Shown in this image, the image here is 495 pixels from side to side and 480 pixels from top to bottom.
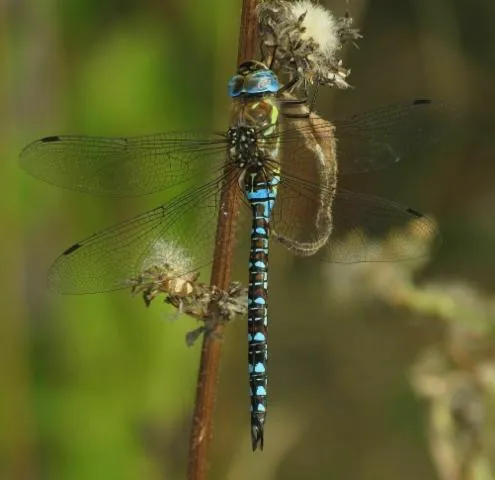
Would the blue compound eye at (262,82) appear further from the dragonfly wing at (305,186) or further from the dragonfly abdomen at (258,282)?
the dragonfly abdomen at (258,282)

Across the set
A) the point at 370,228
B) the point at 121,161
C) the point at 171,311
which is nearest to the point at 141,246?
the point at 121,161

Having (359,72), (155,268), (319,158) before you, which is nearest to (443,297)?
(319,158)

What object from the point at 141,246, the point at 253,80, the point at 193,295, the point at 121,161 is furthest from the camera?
the point at 121,161

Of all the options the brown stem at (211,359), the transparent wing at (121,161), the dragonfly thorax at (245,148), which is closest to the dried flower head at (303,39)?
the brown stem at (211,359)

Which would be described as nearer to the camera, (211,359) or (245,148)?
(211,359)

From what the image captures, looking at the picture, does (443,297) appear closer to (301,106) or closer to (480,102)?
(301,106)

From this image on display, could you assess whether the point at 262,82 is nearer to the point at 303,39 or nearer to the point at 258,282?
the point at 303,39

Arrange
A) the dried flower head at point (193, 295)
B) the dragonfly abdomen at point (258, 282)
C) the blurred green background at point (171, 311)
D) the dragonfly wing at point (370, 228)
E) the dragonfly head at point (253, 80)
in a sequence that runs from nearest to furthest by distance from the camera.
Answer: the dried flower head at point (193, 295) → the dragonfly head at point (253, 80) → the dragonfly abdomen at point (258, 282) → the dragonfly wing at point (370, 228) → the blurred green background at point (171, 311)

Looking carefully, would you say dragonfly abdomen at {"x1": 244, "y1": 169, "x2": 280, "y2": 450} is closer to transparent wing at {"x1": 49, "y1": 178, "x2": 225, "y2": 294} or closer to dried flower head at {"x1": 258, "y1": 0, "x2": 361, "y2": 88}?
transparent wing at {"x1": 49, "y1": 178, "x2": 225, "y2": 294}
